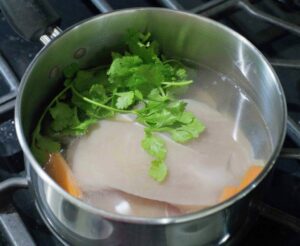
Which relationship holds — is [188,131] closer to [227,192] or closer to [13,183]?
[227,192]

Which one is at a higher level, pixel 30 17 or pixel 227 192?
pixel 30 17

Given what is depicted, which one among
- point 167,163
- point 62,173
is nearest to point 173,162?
point 167,163

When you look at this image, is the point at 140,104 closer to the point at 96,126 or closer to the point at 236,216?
the point at 96,126

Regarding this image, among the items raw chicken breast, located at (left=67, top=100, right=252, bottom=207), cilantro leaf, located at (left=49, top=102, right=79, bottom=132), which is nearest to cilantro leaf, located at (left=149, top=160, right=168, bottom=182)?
raw chicken breast, located at (left=67, top=100, right=252, bottom=207)

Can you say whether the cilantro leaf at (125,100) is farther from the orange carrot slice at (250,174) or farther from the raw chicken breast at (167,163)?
the orange carrot slice at (250,174)

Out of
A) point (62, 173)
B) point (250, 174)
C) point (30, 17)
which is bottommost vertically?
point (250, 174)

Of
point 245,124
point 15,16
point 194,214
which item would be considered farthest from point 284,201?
point 15,16

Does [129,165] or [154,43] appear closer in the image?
[129,165]
